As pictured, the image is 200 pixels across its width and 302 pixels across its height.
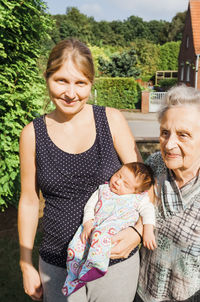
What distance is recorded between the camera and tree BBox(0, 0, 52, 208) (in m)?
3.88

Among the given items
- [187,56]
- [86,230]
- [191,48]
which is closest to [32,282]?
[86,230]

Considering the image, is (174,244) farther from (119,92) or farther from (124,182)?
(119,92)

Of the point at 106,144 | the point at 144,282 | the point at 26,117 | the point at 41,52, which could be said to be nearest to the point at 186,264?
the point at 144,282

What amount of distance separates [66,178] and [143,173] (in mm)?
552

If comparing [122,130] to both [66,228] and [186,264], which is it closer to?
[66,228]

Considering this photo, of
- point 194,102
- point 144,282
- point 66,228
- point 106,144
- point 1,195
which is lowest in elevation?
point 1,195

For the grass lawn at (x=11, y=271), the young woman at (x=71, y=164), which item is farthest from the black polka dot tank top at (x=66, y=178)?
the grass lawn at (x=11, y=271)

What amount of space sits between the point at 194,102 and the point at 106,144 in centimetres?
62

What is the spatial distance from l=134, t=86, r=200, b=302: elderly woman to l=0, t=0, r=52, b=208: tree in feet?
9.41

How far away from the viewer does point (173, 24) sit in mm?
68062

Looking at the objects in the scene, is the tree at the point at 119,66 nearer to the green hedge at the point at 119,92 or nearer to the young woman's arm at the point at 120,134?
the green hedge at the point at 119,92

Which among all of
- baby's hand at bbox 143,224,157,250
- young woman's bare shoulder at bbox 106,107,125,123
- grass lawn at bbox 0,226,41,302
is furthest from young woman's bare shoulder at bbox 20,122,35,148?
grass lawn at bbox 0,226,41,302

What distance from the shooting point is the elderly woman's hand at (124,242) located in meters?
1.59

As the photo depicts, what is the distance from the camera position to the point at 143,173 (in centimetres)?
182
